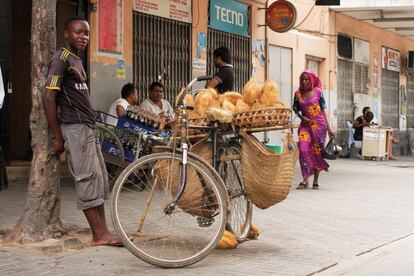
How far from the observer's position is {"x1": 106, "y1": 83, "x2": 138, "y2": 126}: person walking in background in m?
10.6

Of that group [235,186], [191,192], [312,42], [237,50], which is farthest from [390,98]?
[191,192]

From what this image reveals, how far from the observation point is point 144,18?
1238 centimetres

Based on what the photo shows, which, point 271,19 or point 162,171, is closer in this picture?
point 162,171

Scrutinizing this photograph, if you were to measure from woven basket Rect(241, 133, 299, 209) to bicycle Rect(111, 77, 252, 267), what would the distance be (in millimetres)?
108

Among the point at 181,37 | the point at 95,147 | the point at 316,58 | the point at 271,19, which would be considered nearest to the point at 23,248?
the point at 95,147

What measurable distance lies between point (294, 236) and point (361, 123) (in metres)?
14.1

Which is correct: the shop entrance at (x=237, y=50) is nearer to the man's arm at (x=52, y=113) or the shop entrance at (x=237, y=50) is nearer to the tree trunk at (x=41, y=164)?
the tree trunk at (x=41, y=164)

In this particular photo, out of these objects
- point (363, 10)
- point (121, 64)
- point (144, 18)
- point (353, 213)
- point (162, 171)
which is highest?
point (363, 10)

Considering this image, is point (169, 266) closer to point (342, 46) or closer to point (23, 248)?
point (23, 248)

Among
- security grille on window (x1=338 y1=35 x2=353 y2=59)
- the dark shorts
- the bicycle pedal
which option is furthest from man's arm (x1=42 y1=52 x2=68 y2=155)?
security grille on window (x1=338 y1=35 x2=353 y2=59)

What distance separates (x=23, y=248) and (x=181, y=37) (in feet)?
27.9

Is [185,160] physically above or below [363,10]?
below

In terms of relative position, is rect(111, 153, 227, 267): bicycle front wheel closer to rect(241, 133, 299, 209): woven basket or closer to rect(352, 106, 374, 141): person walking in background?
rect(241, 133, 299, 209): woven basket

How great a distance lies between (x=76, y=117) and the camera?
551 cm
